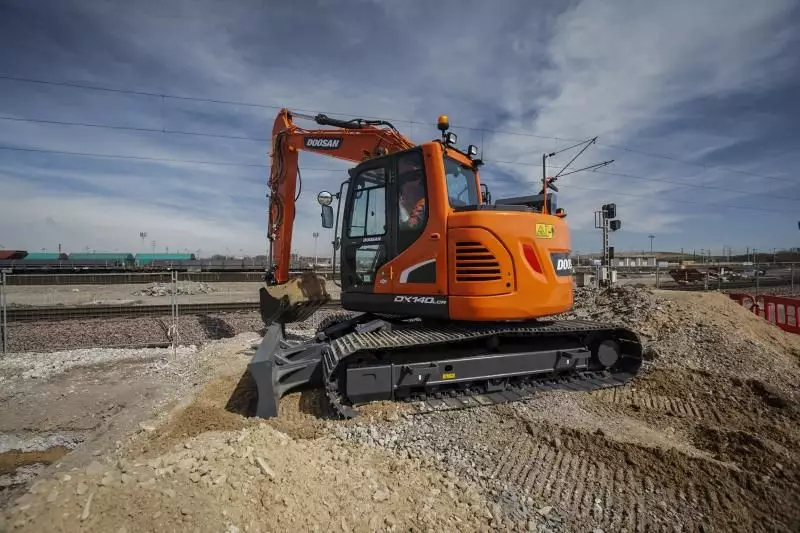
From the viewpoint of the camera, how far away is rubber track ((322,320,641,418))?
4.57 m

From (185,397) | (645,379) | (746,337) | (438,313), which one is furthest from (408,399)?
(746,337)

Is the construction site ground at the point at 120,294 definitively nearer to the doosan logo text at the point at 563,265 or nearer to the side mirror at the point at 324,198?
the side mirror at the point at 324,198

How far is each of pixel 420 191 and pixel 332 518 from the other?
374 cm

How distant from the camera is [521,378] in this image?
5.51m

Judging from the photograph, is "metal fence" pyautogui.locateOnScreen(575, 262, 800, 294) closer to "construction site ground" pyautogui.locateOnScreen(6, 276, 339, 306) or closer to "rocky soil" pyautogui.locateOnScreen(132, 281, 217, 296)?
"construction site ground" pyautogui.locateOnScreen(6, 276, 339, 306)

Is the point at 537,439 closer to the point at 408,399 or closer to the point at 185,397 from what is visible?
the point at 408,399

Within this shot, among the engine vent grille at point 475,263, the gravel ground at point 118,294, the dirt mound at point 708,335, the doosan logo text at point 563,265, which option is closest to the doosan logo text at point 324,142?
the engine vent grille at point 475,263

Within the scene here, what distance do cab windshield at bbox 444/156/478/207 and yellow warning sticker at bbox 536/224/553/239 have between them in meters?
1.05

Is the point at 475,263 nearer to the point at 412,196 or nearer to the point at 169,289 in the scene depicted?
the point at 412,196

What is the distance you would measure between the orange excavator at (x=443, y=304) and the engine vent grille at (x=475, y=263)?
0.01m

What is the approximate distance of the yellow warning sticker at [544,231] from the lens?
5301mm

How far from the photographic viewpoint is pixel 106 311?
482 inches

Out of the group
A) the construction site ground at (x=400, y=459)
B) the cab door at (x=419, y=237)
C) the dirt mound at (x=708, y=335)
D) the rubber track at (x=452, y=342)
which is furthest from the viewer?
the dirt mound at (x=708, y=335)

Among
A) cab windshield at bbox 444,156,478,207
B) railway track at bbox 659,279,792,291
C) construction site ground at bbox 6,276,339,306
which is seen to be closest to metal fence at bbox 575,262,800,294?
railway track at bbox 659,279,792,291
